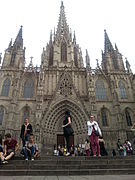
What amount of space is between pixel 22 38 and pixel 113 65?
69.2 ft

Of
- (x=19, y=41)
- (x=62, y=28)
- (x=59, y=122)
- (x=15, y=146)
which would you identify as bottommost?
(x=15, y=146)

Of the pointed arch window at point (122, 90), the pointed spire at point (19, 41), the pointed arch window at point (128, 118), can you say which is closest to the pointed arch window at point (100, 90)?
the pointed arch window at point (122, 90)

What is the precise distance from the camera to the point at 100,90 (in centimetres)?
A: 2506

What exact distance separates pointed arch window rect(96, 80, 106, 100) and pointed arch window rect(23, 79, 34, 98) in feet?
37.3

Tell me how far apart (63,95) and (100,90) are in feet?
23.0

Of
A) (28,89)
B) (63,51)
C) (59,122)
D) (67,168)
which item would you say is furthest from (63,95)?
(67,168)

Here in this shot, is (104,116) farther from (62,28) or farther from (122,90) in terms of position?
(62,28)

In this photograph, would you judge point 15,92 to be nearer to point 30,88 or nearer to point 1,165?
point 30,88

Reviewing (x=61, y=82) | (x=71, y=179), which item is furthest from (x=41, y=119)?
(x=71, y=179)

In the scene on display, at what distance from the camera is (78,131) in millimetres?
20953

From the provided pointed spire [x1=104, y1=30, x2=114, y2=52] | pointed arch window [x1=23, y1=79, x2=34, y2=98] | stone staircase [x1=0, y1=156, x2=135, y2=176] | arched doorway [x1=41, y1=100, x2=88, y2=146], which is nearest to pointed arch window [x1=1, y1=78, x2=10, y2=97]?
pointed arch window [x1=23, y1=79, x2=34, y2=98]

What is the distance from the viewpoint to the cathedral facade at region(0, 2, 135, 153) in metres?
20.5

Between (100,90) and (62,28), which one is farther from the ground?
(62,28)

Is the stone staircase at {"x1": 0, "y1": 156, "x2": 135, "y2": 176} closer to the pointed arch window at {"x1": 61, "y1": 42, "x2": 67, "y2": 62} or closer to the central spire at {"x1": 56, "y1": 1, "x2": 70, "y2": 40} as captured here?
the pointed arch window at {"x1": 61, "y1": 42, "x2": 67, "y2": 62}
